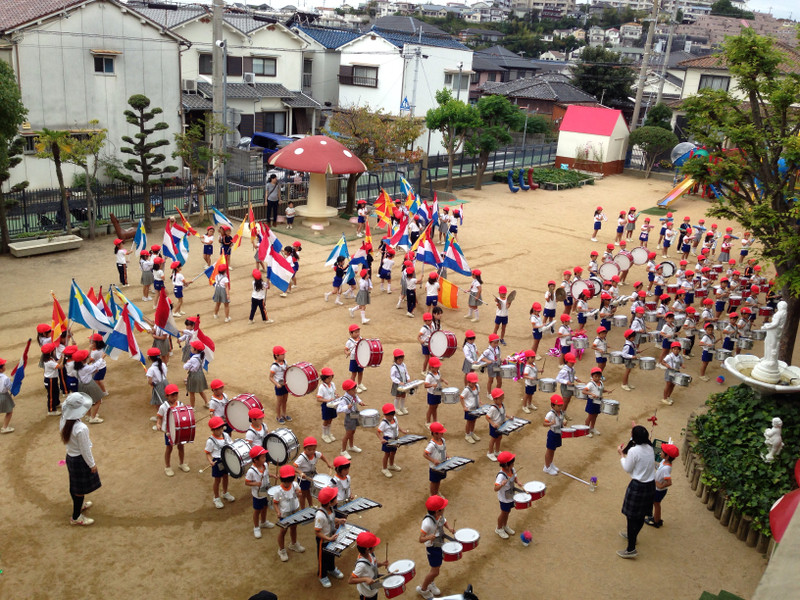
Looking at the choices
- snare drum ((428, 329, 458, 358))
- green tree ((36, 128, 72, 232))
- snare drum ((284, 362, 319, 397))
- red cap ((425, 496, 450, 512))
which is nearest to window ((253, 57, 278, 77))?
green tree ((36, 128, 72, 232))

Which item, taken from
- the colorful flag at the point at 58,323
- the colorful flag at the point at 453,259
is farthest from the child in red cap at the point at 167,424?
the colorful flag at the point at 453,259

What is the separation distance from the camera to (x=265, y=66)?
4028cm

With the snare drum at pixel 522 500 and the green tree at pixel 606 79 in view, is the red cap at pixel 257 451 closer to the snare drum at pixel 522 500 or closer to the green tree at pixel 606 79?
the snare drum at pixel 522 500

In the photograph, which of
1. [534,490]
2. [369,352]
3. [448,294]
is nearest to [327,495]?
[534,490]

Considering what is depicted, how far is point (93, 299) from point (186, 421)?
4.56 meters

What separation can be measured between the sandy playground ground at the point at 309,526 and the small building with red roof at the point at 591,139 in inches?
1020

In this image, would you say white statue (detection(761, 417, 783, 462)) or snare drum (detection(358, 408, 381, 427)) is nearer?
white statue (detection(761, 417, 783, 462))

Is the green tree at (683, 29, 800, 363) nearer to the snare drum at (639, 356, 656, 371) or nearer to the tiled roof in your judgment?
the snare drum at (639, 356, 656, 371)

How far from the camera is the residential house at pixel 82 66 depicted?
82.0 ft

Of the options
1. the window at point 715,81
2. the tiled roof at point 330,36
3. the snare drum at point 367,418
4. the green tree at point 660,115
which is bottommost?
the snare drum at point 367,418

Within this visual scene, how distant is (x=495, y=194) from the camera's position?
108ft

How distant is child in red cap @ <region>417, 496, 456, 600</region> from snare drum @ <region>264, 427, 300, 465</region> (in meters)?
2.10

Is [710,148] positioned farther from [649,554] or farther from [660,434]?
[649,554]

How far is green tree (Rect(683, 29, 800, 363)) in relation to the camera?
39.7ft
